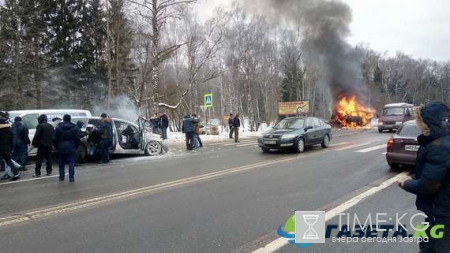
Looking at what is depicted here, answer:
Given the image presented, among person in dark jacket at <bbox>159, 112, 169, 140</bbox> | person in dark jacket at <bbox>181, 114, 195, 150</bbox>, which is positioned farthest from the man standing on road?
person in dark jacket at <bbox>159, 112, 169, 140</bbox>

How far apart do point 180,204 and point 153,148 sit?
348 inches

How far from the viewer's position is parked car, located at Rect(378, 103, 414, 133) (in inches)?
1019

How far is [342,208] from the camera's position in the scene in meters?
5.90

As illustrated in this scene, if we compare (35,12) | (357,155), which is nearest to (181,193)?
(357,155)

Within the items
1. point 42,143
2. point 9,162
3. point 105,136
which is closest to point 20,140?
point 9,162

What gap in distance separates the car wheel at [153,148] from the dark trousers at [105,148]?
223 centimetres

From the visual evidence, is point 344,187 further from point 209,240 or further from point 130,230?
point 130,230

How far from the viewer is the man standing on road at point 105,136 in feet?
40.7

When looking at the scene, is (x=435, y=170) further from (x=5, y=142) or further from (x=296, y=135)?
(x=296, y=135)

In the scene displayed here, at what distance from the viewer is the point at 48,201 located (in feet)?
22.1

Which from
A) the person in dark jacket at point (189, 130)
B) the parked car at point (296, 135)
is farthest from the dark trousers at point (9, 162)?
the parked car at point (296, 135)

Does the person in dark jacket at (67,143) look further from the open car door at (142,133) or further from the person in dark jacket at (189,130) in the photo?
the person in dark jacket at (189,130)

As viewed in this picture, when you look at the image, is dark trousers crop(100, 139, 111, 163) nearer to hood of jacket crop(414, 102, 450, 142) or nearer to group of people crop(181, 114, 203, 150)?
group of people crop(181, 114, 203, 150)

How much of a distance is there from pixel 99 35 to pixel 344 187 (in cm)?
2838
